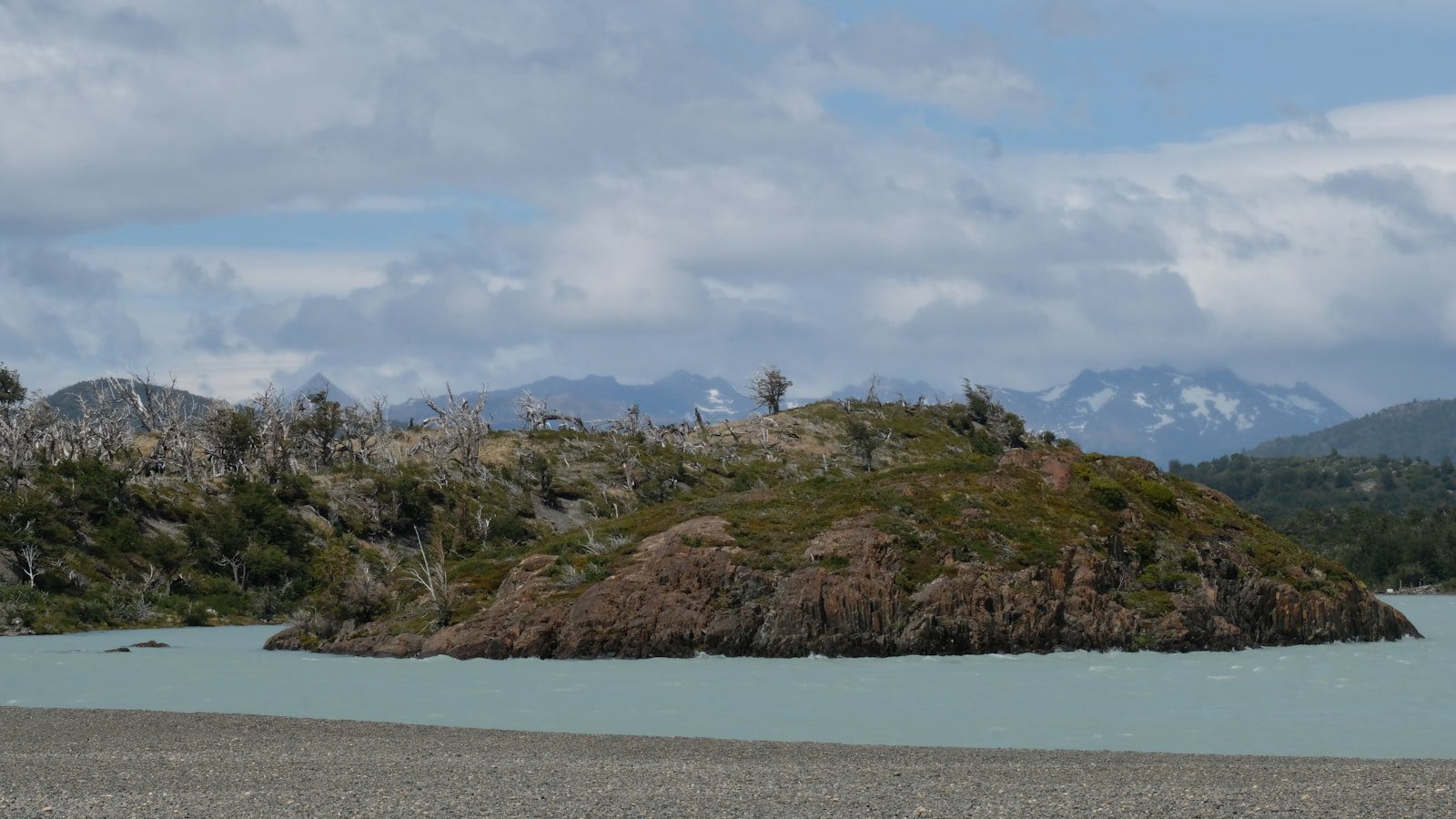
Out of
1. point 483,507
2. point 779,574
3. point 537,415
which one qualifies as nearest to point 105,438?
point 483,507

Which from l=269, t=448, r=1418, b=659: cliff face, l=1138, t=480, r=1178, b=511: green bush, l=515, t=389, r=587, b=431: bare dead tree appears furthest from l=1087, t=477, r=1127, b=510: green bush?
l=515, t=389, r=587, b=431: bare dead tree

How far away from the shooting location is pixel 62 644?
51.9m

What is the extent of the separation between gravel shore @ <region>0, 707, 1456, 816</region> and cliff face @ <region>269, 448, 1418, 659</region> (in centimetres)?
1736

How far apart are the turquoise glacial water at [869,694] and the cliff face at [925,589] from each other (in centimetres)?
128

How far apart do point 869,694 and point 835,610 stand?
9281mm

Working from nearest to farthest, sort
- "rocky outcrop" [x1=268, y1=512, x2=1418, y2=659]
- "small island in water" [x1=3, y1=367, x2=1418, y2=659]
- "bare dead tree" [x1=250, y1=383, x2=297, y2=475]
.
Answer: "rocky outcrop" [x1=268, y1=512, x2=1418, y2=659], "small island in water" [x1=3, y1=367, x2=1418, y2=659], "bare dead tree" [x1=250, y1=383, x2=297, y2=475]

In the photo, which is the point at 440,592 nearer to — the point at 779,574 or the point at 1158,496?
the point at 779,574

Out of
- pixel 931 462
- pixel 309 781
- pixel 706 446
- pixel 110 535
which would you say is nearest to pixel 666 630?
pixel 931 462

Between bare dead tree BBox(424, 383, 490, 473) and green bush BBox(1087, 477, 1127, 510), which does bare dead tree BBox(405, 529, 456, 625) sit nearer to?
green bush BBox(1087, 477, 1127, 510)

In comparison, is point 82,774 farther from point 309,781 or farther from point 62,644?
point 62,644

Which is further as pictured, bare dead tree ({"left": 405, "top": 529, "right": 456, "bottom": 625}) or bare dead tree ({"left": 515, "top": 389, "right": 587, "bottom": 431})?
bare dead tree ({"left": 515, "top": 389, "right": 587, "bottom": 431})

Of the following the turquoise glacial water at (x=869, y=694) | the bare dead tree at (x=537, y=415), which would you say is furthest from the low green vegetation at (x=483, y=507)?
the turquoise glacial water at (x=869, y=694)

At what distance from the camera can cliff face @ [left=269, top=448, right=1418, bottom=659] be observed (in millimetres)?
42938

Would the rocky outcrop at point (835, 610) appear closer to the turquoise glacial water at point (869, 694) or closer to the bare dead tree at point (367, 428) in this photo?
the turquoise glacial water at point (869, 694)
